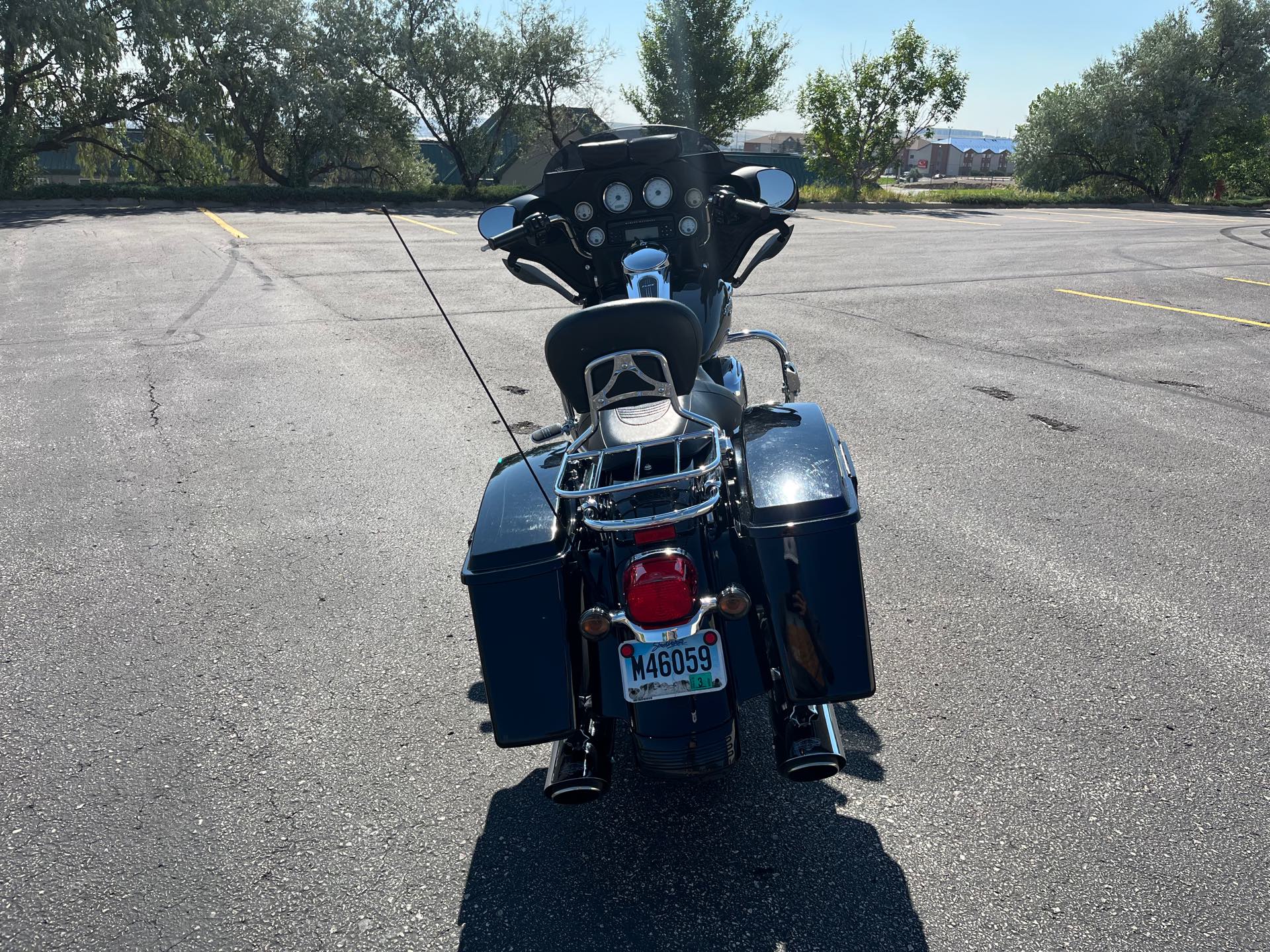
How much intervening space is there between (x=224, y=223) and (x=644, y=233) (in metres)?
18.4

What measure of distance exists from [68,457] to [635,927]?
5.28m

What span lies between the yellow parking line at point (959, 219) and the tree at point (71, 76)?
70.6 ft

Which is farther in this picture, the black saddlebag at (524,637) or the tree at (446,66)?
the tree at (446,66)

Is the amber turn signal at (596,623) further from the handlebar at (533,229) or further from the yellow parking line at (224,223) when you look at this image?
the yellow parking line at (224,223)

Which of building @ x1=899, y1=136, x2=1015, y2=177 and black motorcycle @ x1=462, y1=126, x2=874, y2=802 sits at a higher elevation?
building @ x1=899, y1=136, x2=1015, y2=177

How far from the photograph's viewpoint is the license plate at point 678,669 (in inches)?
93.4

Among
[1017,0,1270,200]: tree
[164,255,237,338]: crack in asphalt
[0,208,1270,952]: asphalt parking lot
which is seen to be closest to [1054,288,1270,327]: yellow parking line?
[0,208,1270,952]: asphalt parking lot

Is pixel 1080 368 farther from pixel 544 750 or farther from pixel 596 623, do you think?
pixel 596 623

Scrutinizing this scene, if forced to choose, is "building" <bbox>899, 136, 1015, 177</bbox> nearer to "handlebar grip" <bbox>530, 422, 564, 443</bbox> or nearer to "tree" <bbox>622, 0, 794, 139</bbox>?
"tree" <bbox>622, 0, 794, 139</bbox>

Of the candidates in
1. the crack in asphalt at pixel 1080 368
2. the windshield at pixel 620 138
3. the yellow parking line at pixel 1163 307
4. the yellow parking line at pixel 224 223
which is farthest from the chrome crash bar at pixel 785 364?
the yellow parking line at pixel 224 223

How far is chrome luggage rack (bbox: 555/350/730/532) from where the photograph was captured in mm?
2248

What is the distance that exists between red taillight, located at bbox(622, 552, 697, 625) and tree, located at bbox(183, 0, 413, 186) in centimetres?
2984

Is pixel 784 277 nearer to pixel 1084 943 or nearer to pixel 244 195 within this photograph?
pixel 1084 943

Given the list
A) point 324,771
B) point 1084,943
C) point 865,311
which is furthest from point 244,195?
point 1084,943
